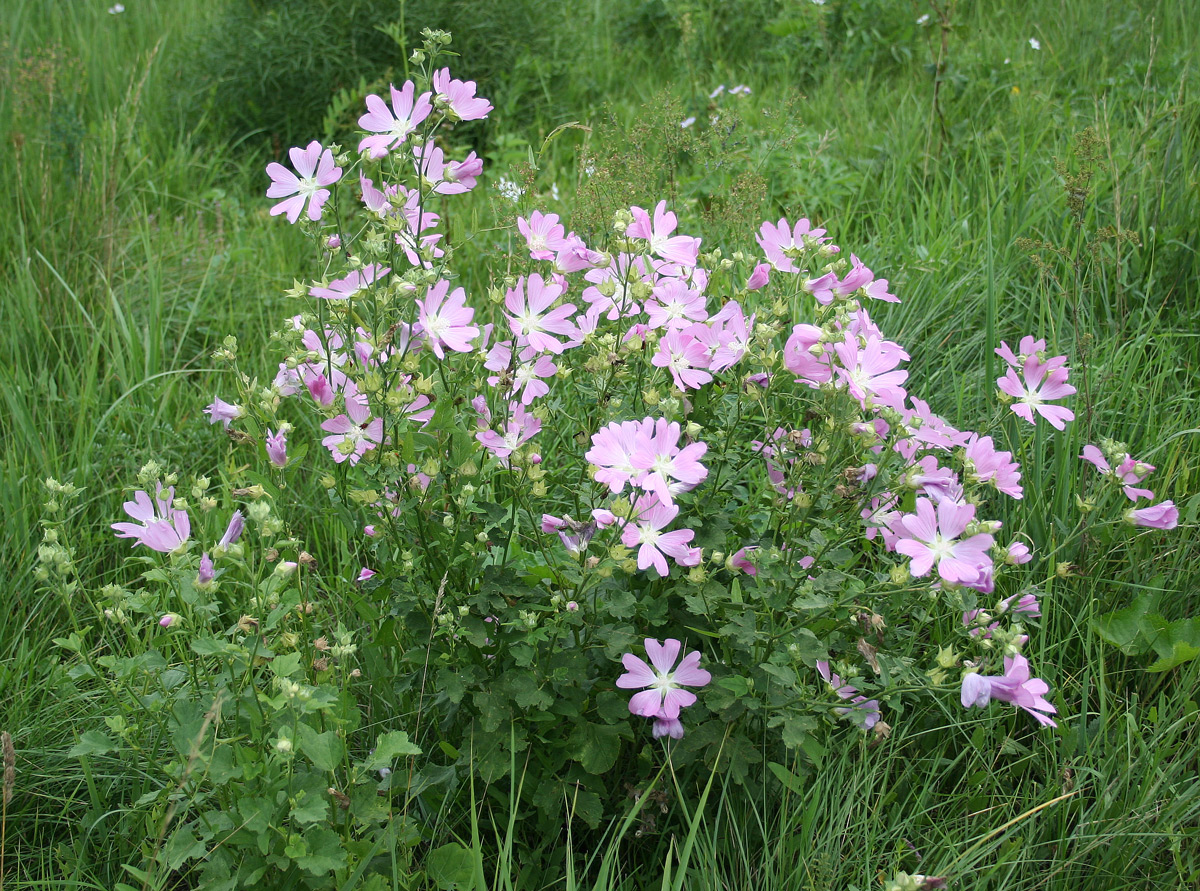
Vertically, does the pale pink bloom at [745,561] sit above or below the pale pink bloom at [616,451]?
below

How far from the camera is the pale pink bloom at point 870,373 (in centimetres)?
145

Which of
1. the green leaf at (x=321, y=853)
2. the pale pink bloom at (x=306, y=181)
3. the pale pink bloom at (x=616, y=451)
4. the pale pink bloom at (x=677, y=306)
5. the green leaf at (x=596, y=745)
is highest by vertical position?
the pale pink bloom at (x=306, y=181)

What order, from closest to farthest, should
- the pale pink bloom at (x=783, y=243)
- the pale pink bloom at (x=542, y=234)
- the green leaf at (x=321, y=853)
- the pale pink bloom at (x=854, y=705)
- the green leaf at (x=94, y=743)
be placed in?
the green leaf at (x=321, y=853) → the green leaf at (x=94, y=743) → the pale pink bloom at (x=854, y=705) → the pale pink bloom at (x=542, y=234) → the pale pink bloom at (x=783, y=243)

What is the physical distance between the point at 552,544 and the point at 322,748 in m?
0.56

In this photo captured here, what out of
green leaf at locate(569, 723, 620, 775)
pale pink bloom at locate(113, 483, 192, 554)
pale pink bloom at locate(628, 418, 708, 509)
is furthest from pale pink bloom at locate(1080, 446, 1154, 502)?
pale pink bloom at locate(113, 483, 192, 554)

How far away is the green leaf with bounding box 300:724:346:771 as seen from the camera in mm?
1285

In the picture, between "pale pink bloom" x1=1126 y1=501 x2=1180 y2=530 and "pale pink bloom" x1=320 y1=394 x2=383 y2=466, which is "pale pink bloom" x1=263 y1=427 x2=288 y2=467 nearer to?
"pale pink bloom" x1=320 y1=394 x2=383 y2=466

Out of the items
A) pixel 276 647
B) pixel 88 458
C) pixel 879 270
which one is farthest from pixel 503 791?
pixel 879 270

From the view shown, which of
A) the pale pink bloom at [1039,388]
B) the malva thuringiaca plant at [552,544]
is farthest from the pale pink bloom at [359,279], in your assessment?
the pale pink bloom at [1039,388]

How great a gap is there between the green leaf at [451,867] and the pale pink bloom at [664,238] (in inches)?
39.4

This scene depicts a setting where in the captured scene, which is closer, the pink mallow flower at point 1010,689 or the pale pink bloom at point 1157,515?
the pink mallow flower at point 1010,689

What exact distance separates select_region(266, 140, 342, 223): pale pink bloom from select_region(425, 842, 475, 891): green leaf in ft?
3.22

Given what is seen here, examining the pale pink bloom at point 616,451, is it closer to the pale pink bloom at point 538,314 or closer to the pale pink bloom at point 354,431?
the pale pink bloom at point 538,314

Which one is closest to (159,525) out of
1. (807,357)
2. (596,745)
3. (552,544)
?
(552,544)
